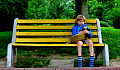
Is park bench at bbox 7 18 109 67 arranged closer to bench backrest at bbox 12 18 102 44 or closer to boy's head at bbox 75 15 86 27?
bench backrest at bbox 12 18 102 44

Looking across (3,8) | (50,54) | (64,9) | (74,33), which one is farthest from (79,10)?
(64,9)

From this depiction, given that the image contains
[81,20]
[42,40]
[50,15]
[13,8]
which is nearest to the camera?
[81,20]

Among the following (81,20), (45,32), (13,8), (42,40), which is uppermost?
(13,8)

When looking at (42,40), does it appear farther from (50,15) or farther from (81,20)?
(50,15)

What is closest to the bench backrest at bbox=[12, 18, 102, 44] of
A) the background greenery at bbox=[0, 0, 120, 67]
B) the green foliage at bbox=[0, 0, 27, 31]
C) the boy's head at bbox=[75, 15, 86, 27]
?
the boy's head at bbox=[75, 15, 86, 27]

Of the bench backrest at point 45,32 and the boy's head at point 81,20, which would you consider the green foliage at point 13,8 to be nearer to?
the bench backrest at point 45,32

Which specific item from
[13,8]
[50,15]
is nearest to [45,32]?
[13,8]

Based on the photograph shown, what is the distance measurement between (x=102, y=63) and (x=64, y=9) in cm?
1276

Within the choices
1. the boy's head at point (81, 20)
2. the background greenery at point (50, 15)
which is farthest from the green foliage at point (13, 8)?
the boy's head at point (81, 20)

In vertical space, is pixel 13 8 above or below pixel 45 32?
above

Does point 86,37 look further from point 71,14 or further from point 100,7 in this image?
point 100,7

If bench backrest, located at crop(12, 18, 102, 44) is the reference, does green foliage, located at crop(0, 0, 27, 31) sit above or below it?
above

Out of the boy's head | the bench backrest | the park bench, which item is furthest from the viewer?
the bench backrest

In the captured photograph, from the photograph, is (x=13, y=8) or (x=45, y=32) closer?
(x=45, y=32)
